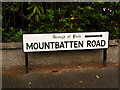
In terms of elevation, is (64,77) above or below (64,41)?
below

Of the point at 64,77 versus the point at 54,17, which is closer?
the point at 64,77

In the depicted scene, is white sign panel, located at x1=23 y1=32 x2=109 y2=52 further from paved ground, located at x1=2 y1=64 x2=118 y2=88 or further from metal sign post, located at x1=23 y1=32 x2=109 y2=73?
paved ground, located at x1=2 y1=64 x2=118 y2=88

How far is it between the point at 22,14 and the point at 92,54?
176 centimetres

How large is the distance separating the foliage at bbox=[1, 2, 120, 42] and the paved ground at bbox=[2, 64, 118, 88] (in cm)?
76

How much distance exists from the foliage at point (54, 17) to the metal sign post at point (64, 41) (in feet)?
1.26

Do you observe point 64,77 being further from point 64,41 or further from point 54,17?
point 54,17

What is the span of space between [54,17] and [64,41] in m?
0.70

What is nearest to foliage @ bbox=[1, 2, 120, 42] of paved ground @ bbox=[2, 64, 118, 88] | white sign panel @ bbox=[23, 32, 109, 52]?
white sign panel @ bbox=[23, 32, 109, 52]

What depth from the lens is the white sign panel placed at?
4.03 metres

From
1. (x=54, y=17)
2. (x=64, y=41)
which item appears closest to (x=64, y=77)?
(x=64, y=41)

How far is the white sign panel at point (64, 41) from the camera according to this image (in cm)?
403

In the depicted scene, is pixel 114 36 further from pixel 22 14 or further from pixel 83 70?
pixel 22 14

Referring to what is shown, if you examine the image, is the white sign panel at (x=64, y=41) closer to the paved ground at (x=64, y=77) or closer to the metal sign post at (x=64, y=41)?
the metal sign post at (x=64, y=41)

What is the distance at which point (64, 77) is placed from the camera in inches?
161
